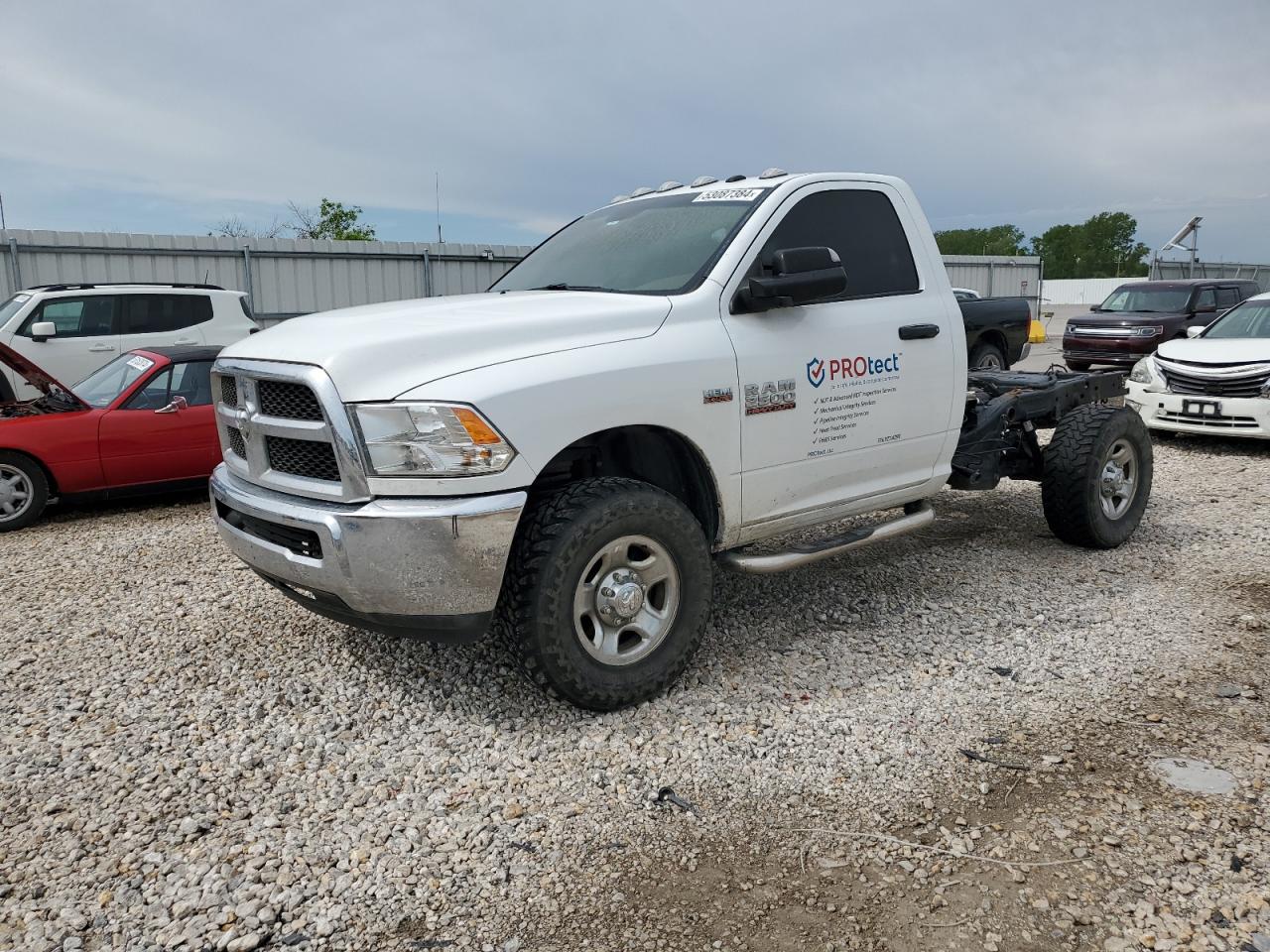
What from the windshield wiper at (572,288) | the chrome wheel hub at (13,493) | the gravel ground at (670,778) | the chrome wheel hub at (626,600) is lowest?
the gravel ground at (670,778)

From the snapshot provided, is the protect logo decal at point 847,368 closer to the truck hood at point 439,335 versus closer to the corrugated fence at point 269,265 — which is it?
the truck hood at point 439,335

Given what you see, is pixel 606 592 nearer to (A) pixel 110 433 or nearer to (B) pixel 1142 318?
Answer: (A) pixel 110 433

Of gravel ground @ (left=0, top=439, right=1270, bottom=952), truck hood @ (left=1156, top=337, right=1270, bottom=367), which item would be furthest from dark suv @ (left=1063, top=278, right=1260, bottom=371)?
gravel ground @ (left=0, top=439, right=1270, bottom=952)

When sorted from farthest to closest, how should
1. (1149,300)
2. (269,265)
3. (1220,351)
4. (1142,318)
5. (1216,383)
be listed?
(269,265) < (1149,300) < (1142,318) < (1220,351) < (1216,383)

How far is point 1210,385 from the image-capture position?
31.5ft

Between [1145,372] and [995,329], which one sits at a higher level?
[995,329]

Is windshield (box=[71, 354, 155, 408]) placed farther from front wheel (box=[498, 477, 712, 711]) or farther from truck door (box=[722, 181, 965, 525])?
truck door (box=[722, 181, 965, 525])

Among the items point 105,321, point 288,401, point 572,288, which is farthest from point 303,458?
point 105,321

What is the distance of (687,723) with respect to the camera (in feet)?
12.3

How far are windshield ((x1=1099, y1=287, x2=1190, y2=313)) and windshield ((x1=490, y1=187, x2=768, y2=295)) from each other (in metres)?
14.7

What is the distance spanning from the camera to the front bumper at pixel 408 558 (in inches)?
129

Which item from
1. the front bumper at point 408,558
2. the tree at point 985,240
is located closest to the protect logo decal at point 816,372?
the front bumper at point 408,558

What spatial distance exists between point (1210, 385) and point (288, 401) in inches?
361

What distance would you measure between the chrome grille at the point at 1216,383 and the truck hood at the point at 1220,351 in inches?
6.3
